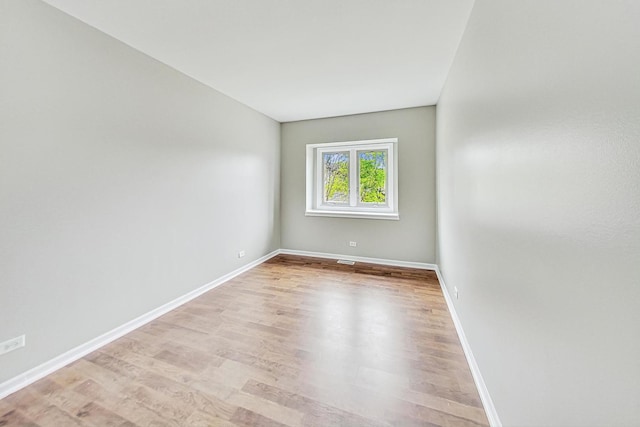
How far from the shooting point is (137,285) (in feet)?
7.64

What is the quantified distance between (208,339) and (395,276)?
2536 millimetres

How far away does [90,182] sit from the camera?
194cm

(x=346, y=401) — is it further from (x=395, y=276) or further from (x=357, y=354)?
(x=395, y=276)

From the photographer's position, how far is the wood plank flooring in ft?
4.60

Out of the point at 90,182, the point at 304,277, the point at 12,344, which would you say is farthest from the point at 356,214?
the point at 12,344

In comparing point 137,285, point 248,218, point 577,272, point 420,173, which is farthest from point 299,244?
point 577,272

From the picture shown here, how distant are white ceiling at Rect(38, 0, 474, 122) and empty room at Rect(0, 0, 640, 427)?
0.02 meters

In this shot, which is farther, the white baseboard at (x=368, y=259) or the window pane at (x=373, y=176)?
the window pane at (x=373, y=176)

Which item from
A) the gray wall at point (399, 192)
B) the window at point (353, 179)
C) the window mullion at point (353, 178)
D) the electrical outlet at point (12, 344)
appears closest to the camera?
the electrical outlet at point (12, 344)

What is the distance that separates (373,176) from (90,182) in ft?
12.0

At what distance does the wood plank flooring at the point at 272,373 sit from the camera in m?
1.40

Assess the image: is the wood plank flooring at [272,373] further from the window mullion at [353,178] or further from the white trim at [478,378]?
the window mullion at [353,178]

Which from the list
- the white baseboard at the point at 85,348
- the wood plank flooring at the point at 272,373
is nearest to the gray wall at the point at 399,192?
the wood plank flooring at the point at 272,373

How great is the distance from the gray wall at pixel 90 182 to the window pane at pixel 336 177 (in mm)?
2121
